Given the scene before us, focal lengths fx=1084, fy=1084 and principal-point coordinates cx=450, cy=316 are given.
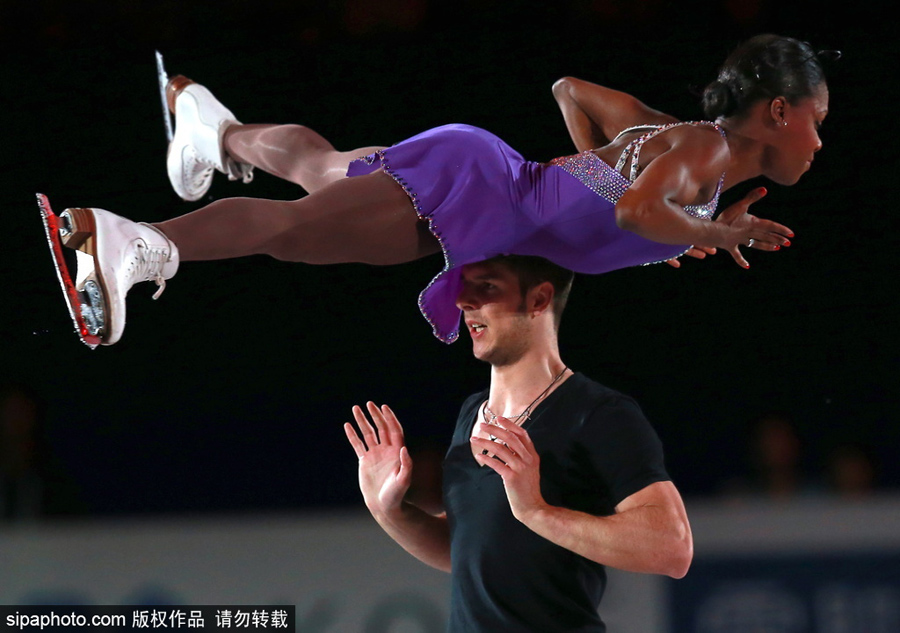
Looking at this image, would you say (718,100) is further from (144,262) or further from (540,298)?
(144,262)

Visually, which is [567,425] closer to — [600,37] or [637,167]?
[637,167]

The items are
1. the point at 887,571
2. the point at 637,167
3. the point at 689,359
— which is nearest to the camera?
the point at 637,167

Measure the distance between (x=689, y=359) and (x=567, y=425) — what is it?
1769 millimetres

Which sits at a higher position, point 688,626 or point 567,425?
point 567,425

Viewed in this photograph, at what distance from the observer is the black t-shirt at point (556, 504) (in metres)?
1.96

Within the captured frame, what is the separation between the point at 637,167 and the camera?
2225 mm

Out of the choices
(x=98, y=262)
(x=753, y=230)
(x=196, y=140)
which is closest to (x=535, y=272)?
(x=753, y=230)

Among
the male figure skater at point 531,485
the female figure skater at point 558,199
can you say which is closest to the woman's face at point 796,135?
the female figure skater at point 558,199

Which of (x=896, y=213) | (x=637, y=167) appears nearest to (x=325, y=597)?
(x=637, y=167)

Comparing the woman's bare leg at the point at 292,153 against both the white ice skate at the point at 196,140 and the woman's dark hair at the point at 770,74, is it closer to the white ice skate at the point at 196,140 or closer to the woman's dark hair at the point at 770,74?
the white ice skate at the point at 196,140

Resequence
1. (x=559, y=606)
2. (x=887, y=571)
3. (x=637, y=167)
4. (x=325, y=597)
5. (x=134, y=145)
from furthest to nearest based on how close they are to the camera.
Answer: (x=134, y=145), (x=325, y=597), (x=887, y=571), (x=637, y=167), (x=559, y=606)

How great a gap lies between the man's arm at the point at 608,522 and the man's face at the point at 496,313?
0.28 m

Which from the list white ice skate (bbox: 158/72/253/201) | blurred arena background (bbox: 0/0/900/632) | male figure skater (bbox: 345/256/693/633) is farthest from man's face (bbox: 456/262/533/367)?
blurred arena background (bbox: 0/0/900/632)

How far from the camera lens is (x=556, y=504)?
2.01m
